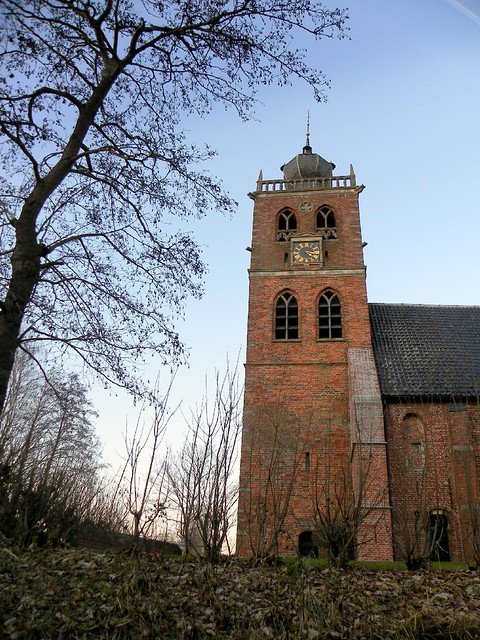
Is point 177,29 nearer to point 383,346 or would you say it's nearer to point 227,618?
point 227,618

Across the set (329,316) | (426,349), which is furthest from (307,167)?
(426,349)

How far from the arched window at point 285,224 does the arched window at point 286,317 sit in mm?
3140

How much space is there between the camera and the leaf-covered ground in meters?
6.21

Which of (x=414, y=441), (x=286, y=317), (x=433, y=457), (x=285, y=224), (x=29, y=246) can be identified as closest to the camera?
(x=29, y=246)

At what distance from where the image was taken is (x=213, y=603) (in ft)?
23.0

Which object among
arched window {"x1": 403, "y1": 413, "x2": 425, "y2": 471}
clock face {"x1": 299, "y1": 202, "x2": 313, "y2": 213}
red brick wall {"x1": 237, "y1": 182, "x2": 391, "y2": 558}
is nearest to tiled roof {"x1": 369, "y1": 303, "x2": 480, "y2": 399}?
arched window {"x1": 403, "y1": 413, "x2": 425, "y2": 471}

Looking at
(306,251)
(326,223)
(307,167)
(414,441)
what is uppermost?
(307,167)

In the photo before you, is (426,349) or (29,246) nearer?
(29,246)

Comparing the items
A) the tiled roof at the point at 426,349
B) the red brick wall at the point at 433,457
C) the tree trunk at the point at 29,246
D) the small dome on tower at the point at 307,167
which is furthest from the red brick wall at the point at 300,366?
the tree trunk at the point at 29,246

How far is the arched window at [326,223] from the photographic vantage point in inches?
960

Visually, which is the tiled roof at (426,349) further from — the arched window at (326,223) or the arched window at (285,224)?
the arched window at (285,224)

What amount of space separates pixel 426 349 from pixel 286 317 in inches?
227

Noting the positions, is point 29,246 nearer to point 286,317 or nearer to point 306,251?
point 286,317

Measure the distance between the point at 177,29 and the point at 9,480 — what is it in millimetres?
7997
